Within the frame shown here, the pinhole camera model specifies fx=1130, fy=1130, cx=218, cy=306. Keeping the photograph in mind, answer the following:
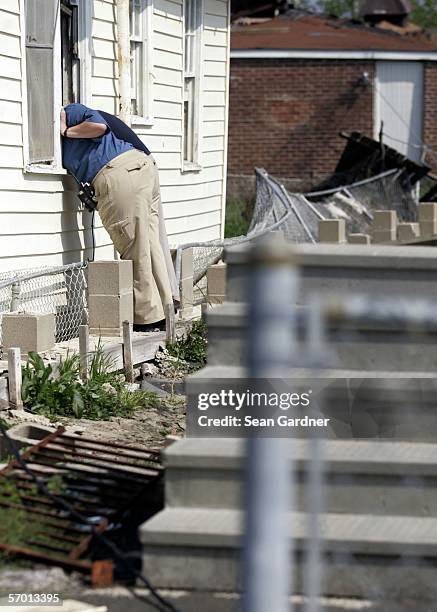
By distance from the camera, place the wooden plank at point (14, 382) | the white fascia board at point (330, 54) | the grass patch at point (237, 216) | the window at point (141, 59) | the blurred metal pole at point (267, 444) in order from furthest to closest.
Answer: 1. the white fascia board at point (330, 54)
2. the grass patch at point (237, 216)
3. the window at point (141, 59)
4. the wooden plank at point (14, 382)
5. the blurred metal pole at point (267, 444)

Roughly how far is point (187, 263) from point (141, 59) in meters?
2.37

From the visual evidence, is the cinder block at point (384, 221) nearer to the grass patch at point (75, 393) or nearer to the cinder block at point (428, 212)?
the cinder block at point (428, 212)

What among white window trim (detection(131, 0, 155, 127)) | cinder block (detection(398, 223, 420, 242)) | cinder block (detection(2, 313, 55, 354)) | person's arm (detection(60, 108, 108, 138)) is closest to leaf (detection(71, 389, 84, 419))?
cinder block (detection(2, 313, 55, 354))

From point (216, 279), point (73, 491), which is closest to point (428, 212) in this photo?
point (216, 279)

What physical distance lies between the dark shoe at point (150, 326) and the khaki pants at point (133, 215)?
84mm

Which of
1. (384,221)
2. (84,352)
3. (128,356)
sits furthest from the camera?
(384,221)

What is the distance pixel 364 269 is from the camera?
15.0 feet

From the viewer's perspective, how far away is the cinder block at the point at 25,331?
8266 millimetres

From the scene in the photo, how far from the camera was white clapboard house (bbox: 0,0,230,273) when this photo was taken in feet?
30.9

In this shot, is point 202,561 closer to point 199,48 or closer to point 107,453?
point 107,453

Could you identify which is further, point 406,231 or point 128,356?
point 406,231

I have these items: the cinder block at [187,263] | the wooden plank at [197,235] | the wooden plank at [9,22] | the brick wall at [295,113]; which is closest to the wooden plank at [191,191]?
the wooden plank at [197,235]

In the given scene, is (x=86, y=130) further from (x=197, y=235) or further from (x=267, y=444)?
(x=267, y=444)

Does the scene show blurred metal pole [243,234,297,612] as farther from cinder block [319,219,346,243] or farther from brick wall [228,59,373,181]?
brick wall [228,59,373,181]
